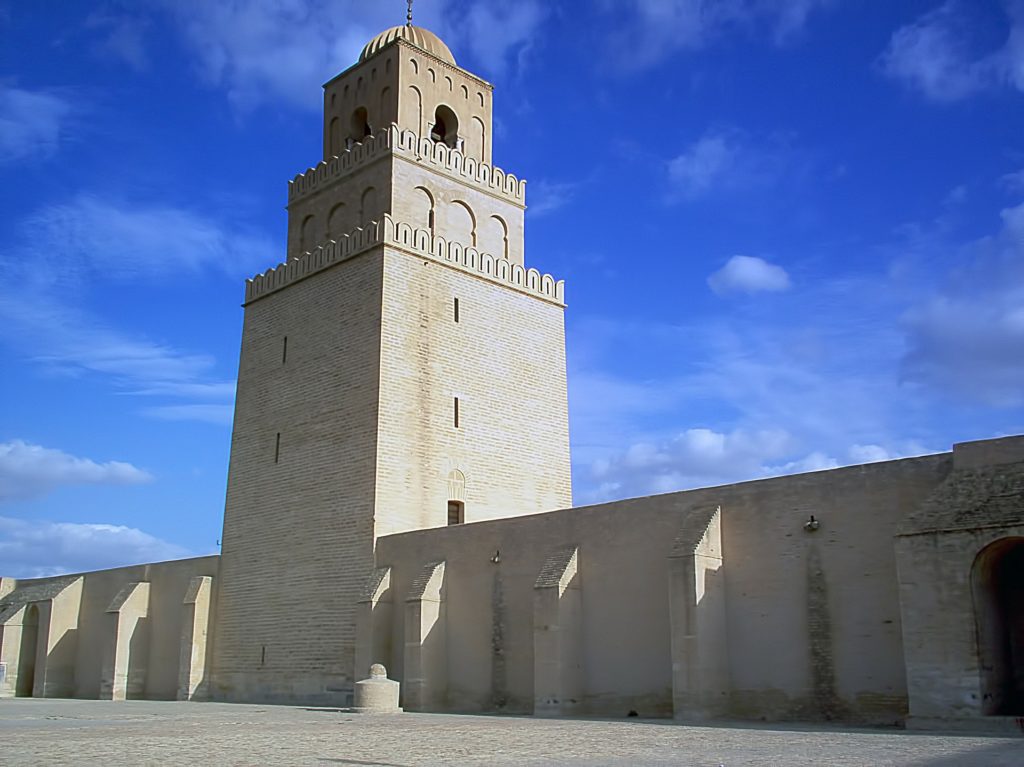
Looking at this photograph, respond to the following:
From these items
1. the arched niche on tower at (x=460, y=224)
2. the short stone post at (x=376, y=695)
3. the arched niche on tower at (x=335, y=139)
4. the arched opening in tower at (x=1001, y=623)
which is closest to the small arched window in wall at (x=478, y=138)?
the arched niche on tower at (x=460, y=224)

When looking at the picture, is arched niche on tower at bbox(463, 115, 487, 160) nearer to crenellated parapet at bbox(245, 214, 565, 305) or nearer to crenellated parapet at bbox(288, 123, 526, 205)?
crenellated parapet at bbox(288, 123, 526, 205)

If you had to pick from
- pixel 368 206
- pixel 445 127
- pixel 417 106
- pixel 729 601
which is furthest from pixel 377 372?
pixel 729 601

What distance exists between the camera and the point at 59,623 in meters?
32.7

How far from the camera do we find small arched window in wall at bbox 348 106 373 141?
2989 cm

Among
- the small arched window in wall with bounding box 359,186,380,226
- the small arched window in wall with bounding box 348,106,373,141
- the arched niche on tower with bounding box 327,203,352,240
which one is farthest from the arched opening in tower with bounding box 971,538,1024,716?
the small arched window in wall with bounding box 348,106,373,141

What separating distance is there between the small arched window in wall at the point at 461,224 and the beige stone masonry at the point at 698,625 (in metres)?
12.9

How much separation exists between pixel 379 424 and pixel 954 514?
530 inches

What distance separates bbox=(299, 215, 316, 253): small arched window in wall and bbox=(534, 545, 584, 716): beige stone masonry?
44.6 feet

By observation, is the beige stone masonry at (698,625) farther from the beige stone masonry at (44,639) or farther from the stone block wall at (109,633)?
the beige stone masonry at (44,639)

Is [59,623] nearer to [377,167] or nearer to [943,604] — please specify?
[377,167]

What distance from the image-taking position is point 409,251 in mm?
26406

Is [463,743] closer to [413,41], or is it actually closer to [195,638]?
[195,638]

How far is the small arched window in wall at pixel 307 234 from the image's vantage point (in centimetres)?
2964

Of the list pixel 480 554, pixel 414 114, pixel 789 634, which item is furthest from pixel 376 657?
pixel 414 114
